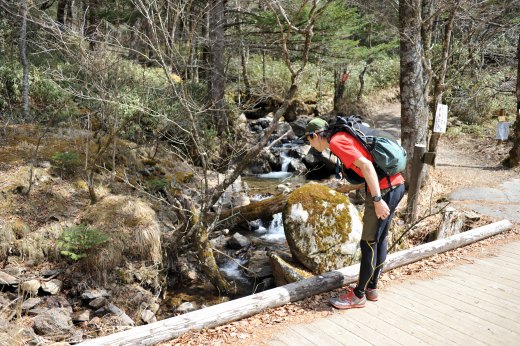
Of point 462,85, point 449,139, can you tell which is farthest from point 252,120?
point 462,85

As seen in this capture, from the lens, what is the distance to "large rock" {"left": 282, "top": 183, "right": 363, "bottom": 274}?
5688 millimetres

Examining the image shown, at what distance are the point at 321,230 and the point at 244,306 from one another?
92.5 inches

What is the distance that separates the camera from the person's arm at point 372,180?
10.5 ft

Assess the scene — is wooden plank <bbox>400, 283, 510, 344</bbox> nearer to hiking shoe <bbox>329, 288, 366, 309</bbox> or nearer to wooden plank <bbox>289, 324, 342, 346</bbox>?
hiking shoe <bbox>329, 288, 366, 309</bbox>

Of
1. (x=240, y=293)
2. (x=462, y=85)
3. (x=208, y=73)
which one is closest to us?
(x=240, y=293)

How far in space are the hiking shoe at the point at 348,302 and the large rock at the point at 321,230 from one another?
A: 1824 mm

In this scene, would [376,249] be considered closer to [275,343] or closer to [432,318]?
[432,318]

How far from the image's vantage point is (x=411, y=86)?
8594 millimetres

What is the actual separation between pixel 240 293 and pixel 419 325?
3285 mm

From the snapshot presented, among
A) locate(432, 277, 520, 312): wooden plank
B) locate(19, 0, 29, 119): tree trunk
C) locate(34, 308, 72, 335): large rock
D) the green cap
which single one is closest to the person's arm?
the green cap

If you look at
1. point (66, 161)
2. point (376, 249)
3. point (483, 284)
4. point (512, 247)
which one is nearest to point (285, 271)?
point (376, 249)

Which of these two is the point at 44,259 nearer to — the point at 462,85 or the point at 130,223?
the point at 130,223

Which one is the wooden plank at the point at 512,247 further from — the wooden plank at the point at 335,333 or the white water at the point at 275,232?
the white water at the point at 275,232

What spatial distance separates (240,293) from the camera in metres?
6.21
